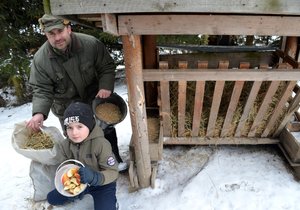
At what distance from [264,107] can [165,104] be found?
3.46 feet

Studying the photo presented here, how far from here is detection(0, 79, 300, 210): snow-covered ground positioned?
9.71 ft

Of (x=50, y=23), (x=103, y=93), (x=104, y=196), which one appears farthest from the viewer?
(x=103, y=93)

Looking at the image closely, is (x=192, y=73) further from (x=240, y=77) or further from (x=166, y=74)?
(x=240, y=77)

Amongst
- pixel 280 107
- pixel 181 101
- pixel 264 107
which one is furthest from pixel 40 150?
pixel 280 107

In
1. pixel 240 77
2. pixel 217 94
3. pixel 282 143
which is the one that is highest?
pixel 240 77

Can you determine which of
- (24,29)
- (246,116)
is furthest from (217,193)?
(24,29)

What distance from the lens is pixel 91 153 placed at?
98.7 inches

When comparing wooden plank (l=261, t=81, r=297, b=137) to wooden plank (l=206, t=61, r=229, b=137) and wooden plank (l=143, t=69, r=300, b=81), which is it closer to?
wooden plank (l=143, t=69, r=300, b=81)

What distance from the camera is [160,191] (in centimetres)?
313

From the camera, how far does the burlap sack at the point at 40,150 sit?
102 inches

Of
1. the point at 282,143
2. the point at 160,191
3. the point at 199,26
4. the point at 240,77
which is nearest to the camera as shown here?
the point at 199,26

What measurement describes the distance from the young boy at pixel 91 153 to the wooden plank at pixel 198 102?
1.00m

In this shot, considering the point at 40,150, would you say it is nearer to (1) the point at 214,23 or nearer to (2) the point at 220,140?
(1) the point at 214,23

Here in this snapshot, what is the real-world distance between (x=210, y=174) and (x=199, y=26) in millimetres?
1926
